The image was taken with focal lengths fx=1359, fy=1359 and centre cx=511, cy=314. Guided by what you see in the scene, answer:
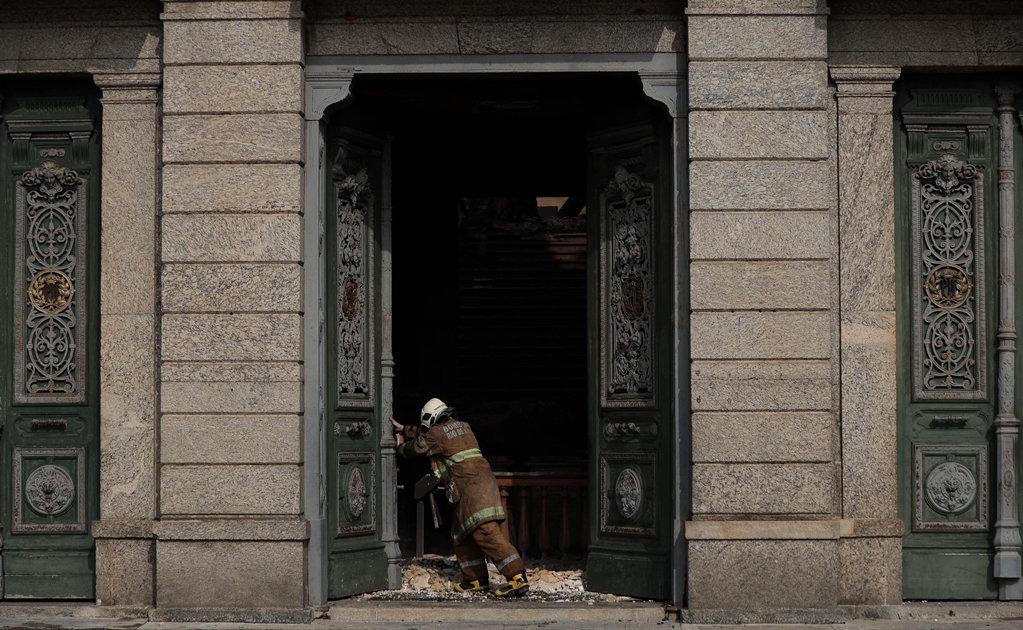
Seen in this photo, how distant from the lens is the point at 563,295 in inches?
828

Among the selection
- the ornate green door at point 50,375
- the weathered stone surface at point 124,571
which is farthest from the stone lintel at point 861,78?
the weathered stone surface at point 124,571

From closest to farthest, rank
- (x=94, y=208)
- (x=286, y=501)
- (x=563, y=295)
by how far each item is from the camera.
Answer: (x=286, y=501), (x=94, y=208), (x=563, y=295)

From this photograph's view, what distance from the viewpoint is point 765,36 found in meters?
10.4

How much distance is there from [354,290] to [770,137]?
364 cm

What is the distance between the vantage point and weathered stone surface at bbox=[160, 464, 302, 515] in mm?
10352

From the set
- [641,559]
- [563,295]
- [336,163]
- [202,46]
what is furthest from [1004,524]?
[563,295]

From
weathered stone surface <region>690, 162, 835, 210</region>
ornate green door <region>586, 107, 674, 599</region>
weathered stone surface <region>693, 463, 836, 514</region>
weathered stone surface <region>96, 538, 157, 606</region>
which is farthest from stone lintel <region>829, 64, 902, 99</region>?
weathered stone surface <region>96, 538, 157, 606</region>

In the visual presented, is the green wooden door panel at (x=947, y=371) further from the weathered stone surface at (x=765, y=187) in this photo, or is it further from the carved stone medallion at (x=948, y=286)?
the weathered stone surface at (x=765, y=187)

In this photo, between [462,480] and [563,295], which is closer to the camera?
[462,480]

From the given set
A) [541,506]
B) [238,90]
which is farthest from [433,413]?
[238,90]

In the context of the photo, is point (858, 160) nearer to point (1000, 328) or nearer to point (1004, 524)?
point (1000, 328)

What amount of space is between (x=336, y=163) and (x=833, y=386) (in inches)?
172

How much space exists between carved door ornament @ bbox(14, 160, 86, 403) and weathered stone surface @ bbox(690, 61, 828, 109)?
508 cm

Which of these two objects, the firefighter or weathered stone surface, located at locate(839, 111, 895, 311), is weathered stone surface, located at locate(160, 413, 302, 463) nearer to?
the firefighter
